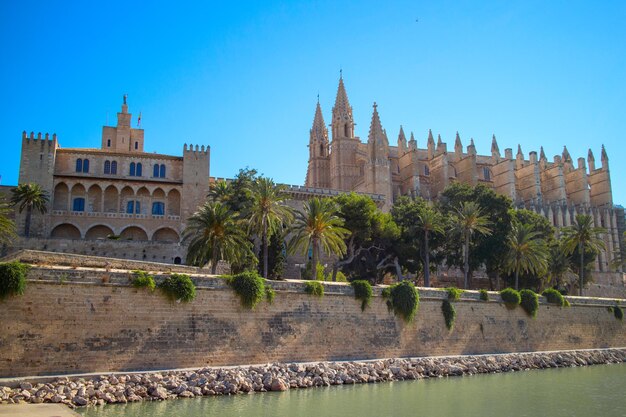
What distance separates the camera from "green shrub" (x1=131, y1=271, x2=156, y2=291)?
22469 millimetres

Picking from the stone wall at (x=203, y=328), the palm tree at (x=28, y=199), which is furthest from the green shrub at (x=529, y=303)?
the palm tree at (x=28, y=199)

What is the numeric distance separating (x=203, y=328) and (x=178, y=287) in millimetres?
1769

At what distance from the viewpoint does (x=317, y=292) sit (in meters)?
26.5

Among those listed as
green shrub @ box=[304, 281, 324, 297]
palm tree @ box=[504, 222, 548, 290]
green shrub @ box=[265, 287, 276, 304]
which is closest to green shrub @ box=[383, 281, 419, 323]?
green shrub @ box=[304, 281, 324, 297]

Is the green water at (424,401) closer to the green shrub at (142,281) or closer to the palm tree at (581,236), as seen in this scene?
the green shrub at (142,281)

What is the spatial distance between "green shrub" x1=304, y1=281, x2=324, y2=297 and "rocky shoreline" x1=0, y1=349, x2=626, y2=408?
9.86 feet

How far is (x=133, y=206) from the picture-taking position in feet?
152

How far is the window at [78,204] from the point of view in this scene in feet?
148

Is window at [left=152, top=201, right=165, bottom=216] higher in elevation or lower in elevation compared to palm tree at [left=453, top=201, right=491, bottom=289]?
higher

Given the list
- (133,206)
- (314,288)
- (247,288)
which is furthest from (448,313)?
(133,206)

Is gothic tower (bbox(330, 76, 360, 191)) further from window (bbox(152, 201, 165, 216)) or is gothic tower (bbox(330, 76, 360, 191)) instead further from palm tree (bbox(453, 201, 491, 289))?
palm tree (bbox(453, 201, 491, 289))

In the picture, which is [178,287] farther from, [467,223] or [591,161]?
[591,161]

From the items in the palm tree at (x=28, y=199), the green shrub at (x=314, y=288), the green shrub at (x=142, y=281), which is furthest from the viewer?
the palm tree at (x=28, y=199)

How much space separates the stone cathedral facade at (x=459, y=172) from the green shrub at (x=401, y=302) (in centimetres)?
3288
